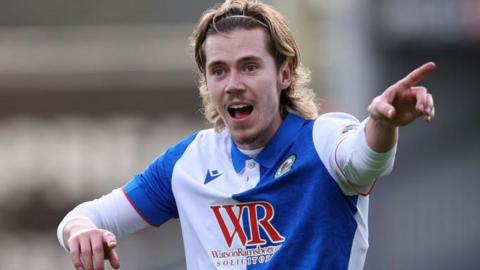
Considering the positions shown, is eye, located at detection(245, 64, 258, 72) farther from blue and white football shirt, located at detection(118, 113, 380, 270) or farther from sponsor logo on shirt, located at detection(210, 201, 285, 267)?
sponsor logo on shirt, located at detection(210, 201, 285, 267)

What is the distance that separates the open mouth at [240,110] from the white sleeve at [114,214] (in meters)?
0.75

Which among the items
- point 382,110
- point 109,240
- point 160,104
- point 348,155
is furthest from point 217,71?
point 160,104

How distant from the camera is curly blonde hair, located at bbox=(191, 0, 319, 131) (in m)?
7.22

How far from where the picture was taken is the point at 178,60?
69.2 ft

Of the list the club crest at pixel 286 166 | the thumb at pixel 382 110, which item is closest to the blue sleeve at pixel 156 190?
the club crest at pixel 286 166

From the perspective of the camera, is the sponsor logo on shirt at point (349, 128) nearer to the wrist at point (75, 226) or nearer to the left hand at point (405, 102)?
the left hand at point (405, 102)

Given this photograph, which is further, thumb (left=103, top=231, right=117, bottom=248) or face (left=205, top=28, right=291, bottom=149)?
face (left=205, top=28, right=291, bottom=149)

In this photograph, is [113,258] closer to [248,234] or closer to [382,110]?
[248,234]

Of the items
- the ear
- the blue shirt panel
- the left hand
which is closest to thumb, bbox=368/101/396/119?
the left hand

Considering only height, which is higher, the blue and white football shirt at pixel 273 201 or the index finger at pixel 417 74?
the index finger at pixel 417 74

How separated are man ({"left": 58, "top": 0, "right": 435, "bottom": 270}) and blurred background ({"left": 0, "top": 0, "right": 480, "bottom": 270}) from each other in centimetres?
1128

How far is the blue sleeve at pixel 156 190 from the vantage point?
7.39 meters

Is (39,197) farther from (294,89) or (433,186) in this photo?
(294,89)

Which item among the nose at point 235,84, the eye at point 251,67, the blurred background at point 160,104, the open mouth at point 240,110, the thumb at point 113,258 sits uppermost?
the blurred background at point 160,104
